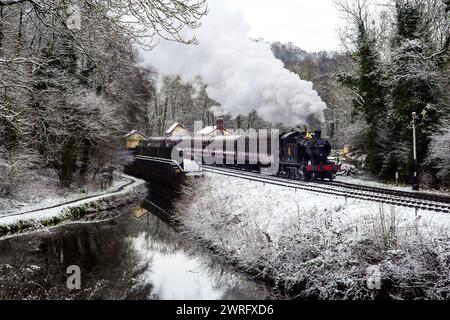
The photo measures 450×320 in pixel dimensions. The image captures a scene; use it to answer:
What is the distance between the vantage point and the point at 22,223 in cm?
1452

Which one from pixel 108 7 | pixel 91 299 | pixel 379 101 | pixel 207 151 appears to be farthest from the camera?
pixel 207 151

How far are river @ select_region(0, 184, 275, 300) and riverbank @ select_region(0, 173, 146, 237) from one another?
67 cm

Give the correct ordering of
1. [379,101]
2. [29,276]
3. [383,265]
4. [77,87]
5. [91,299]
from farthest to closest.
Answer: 1. [379,101]
2. [77,87]
3. [29,276]
4. [91,299]
5. [383,265]

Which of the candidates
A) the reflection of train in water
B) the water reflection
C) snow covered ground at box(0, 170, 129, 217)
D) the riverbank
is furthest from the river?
the reflection of train in water

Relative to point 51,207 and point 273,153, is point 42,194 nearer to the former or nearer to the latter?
point 51,207

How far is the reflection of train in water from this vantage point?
18484mm

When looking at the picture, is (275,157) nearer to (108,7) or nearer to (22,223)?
(22,223)

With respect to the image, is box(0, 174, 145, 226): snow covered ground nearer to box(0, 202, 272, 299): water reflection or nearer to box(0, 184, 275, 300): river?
box(0, 184, 275, 300): river

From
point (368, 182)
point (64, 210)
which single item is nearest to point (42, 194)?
point (64, 210)

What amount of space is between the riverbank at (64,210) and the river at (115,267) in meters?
0.67

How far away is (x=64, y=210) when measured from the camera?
16.9 meters

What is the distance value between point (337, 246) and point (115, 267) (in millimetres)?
6598

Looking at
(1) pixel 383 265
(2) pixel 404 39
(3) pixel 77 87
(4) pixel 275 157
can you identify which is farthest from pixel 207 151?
(1) pixel 383 265

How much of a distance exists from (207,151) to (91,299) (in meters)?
23.6
